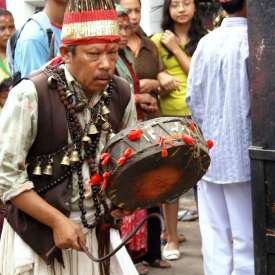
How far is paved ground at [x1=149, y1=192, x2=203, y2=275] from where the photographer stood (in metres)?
4.56

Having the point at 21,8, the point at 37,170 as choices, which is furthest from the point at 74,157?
the point at 21,8

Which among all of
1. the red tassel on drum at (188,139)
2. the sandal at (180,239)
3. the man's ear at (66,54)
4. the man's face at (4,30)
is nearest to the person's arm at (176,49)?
the sandal at (180,239)

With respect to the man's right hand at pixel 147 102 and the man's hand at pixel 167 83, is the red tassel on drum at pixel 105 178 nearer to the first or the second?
the man's right hand at pixel 147 102

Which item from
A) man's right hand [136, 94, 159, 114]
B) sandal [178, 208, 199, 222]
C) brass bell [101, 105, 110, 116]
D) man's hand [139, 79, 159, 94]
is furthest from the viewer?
sandal [178, 208, 199, 222]

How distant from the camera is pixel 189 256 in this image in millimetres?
4844

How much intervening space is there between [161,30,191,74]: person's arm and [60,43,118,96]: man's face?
7.36 ft

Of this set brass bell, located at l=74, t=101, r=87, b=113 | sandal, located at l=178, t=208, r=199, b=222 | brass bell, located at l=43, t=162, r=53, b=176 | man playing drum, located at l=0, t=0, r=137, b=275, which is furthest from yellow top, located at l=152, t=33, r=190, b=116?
brass bell, located at l=43, t=162, r=53, b=176

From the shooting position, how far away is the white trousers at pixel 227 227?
374 centimetres

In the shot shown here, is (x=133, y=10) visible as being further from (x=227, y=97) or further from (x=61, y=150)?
(x=61, y=150)

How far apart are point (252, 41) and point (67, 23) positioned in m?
1.06

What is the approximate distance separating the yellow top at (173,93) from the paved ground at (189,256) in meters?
1.07

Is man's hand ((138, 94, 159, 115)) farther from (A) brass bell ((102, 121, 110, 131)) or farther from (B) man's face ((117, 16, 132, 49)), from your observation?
(A) brass bell ((102, 121, 110, 131))

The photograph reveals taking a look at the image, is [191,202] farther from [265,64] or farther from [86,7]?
[86,7]

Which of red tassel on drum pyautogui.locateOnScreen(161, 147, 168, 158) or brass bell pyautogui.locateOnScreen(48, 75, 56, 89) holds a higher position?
brass bell pyautogui.locateOnScreen(48, 75, 56, 89)
